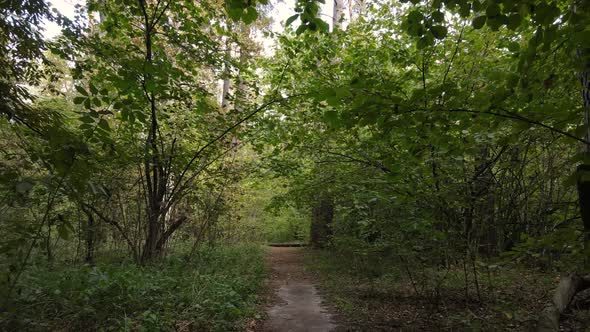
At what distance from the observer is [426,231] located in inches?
189

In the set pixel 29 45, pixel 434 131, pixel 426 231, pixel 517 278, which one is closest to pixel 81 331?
pixel 29 45

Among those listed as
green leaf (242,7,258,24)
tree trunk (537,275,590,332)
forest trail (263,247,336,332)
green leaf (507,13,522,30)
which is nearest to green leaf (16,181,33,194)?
green leaf (242,7,258,24)

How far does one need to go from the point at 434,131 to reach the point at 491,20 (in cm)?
79

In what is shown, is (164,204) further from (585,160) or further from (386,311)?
(585,160)

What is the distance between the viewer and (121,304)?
4148mm

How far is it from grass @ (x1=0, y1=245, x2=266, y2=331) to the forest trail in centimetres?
47

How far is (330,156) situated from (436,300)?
3621 mm

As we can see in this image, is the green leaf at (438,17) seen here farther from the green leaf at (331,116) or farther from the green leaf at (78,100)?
the green leaf at (78,100)

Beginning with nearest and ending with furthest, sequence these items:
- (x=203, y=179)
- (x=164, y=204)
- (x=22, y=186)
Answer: (x=22, y=186) < (x=164, y=204) < (x=203, y=179)

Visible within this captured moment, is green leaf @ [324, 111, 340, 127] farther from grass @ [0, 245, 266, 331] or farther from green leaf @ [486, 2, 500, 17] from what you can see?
grass @ [0, 245, 266, 331]

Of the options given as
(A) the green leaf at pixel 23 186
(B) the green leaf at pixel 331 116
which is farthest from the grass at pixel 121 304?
(B) the green leaf at pixel 331 116

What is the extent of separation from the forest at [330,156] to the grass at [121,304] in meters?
0.03

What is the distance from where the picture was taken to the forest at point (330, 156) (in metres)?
2.30

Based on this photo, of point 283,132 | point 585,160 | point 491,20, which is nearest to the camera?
point 585,160
